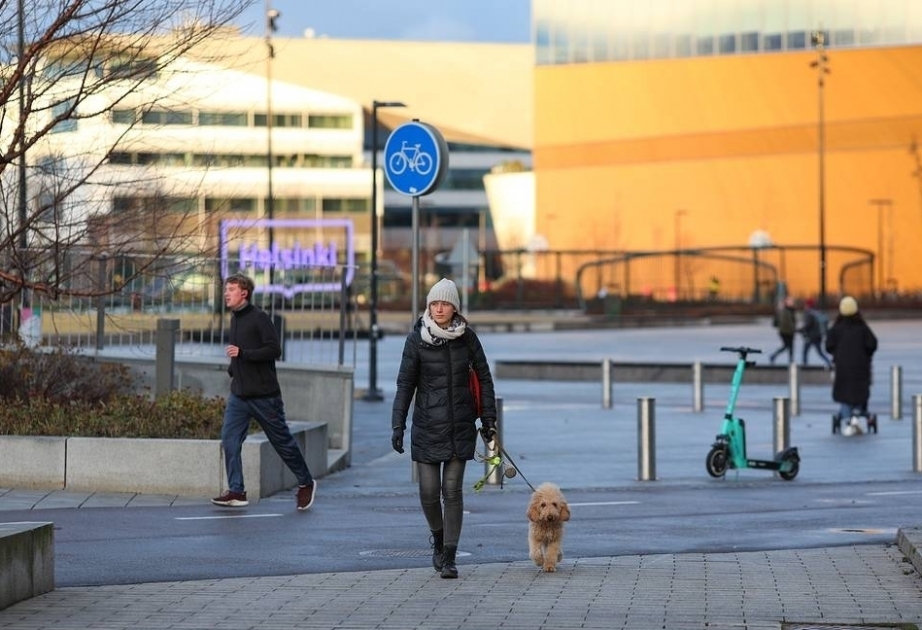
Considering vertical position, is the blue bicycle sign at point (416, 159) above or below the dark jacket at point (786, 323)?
above

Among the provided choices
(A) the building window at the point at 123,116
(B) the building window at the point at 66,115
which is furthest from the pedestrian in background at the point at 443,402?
(A) the building window at the point at 123,116

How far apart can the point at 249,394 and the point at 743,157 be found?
257 feet

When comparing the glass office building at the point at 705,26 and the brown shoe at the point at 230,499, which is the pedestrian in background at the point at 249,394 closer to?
the brown shoe at the point at 230,499

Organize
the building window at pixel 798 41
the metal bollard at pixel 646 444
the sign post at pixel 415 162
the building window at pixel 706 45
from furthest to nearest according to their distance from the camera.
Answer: the building window at pixel 706 45, the building window at pixel 798 41, the metal bollard at pixel 646 444, the sign post at pixel 415 162

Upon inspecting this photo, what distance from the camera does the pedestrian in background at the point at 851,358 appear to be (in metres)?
21.9

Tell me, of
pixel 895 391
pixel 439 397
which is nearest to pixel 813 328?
pixel 895 391

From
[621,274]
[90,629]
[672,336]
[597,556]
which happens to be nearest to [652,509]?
[597,556]

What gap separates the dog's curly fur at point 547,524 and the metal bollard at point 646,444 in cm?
661

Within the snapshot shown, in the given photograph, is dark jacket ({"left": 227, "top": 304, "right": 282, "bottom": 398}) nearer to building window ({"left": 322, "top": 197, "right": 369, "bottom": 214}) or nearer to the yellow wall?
the yellow wall

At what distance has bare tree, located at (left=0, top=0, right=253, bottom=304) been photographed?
1330 cm

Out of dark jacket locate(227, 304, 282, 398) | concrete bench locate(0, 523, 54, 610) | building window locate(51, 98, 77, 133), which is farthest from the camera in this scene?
dark jacket locate(227, 304, 282, 398)

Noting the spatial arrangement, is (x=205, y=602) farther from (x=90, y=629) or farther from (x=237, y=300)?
(x=237, y=300)

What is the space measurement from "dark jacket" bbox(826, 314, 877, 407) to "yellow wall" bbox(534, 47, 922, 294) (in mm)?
60626

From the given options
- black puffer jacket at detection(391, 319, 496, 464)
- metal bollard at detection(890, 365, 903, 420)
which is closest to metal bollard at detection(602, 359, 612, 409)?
metal bollard at detection(890, 365, 903, 420)
